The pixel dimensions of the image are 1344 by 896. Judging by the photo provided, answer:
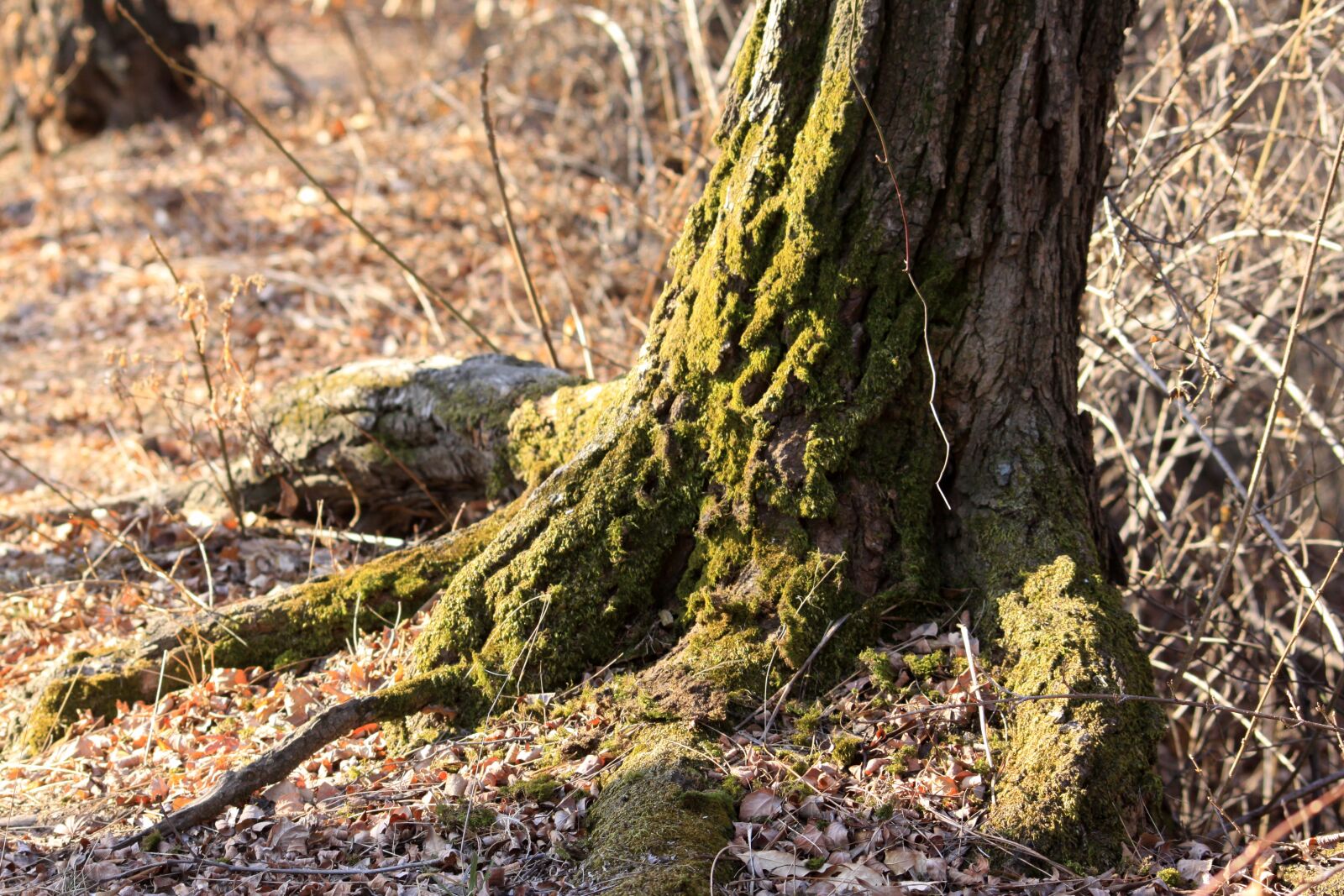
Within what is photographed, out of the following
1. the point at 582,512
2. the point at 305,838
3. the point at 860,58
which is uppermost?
the point at 860,58

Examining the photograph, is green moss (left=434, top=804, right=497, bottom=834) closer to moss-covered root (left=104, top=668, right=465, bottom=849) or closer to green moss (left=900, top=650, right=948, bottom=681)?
moss-covered root (left=104, top=668, right=465, bottom=849)

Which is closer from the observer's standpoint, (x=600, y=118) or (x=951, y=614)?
(x=951, y=614)

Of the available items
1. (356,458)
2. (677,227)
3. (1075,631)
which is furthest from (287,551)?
(1075,631)

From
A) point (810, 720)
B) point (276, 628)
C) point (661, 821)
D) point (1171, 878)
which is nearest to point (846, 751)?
point (810, 720)

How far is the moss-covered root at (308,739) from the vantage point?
2.86 meters

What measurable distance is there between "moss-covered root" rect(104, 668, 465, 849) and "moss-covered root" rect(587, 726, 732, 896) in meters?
0.69

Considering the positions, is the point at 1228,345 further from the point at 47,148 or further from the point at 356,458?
the point at 47,148

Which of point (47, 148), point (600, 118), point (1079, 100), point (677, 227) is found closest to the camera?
point (1079, 100)

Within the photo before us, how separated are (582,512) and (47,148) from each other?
1046 centimetres

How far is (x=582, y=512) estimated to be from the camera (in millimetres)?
Result: 3328

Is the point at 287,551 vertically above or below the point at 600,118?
below

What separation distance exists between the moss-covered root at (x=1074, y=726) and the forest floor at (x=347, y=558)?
87mm

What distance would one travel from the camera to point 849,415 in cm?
315

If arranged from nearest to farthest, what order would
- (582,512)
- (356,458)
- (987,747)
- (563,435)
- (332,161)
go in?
(987,747) → (582,512) → (563,435) → (356,458) → (332,161)
